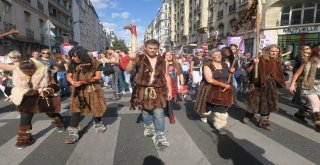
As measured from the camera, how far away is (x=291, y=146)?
13.2 ft

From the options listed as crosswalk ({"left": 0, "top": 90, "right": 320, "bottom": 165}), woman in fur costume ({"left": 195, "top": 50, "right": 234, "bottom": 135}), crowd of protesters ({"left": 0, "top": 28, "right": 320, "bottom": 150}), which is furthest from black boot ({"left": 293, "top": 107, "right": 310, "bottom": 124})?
woman in fur costume ({"left": 195, "top": 50, "right": 234, "bottom": 135})

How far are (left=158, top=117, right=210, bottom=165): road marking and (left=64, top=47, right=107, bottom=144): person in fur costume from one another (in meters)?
1.40

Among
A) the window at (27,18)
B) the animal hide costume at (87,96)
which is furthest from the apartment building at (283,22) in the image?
the window at (27,18)

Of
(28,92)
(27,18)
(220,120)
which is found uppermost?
(27,18)

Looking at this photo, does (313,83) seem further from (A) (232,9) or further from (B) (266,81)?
(A) (232,9)

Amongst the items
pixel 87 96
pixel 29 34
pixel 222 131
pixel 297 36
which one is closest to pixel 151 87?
pixel 87 96

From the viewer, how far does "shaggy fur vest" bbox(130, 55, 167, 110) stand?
398cm

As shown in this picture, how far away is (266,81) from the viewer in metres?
4.88

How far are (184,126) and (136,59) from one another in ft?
6.34

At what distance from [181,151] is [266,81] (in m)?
2.32

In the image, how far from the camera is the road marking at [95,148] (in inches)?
140

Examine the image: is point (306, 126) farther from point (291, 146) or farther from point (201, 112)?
point (201, 112)

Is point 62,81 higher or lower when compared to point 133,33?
lower

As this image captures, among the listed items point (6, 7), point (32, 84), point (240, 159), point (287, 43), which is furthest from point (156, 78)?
point (287, 43)
